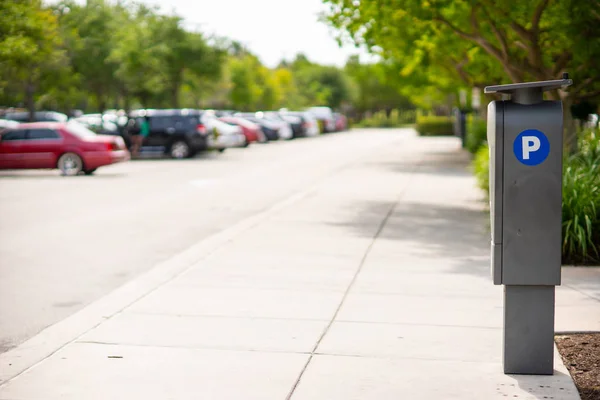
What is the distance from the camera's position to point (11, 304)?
800 cm

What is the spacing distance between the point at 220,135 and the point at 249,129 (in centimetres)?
1007

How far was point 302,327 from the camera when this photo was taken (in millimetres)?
6812

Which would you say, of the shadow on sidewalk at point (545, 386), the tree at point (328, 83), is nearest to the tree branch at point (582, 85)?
the shadow on sidewalk at point (545, 386)

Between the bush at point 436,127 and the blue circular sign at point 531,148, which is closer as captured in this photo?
the blue circular sign at point 531,148

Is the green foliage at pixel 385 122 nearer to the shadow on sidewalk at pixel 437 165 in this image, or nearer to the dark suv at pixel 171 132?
the shadow on sidewalk at pixel 437 165

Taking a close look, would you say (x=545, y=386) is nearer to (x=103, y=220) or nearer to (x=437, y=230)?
(x=437, y=230)

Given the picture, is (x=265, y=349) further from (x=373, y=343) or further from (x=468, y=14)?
(x=468, y=14)

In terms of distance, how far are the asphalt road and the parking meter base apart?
11.3 ft

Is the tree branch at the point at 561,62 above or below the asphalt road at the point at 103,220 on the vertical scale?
above

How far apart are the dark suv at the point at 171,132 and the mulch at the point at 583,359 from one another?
26.7 m

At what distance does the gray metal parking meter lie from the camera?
17.4ft

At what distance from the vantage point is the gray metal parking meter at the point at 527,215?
529cm

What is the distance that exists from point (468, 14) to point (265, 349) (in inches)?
461

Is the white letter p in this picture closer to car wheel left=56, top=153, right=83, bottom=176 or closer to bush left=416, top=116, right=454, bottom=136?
car wheel left=56, top=153, right=83, bottom=176
